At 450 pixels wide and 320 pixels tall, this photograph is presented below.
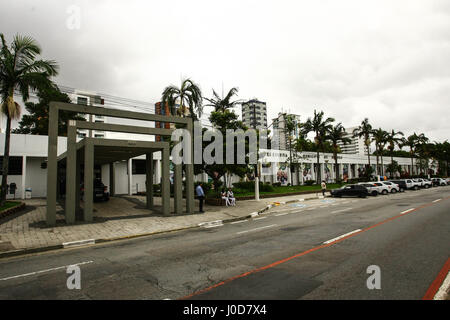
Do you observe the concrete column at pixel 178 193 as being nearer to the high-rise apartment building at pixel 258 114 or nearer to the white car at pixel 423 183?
the white car at pixel 423 183

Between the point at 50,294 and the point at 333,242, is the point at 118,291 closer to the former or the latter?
the point at 50,294

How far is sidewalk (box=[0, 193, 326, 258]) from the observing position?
919cm

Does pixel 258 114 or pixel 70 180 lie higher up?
pixel 258 114

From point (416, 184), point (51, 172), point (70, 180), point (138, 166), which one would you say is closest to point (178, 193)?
point (70, 180)

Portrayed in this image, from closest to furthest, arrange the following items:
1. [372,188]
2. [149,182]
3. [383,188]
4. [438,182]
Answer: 1. [149,182]
2. [372,188]
3. [383,188]
4. [438,182]

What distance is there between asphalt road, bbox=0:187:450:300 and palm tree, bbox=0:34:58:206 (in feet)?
38.5

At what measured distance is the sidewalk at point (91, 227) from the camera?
9188mm

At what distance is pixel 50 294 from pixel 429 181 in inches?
2061

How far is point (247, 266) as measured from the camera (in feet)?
19.3

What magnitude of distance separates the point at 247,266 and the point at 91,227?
8.96 meters

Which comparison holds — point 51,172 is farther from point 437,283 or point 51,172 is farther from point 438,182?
point 438,182

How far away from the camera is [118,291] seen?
474 cm

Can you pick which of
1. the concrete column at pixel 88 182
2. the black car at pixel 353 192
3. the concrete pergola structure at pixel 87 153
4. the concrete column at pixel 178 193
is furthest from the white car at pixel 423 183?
the concrete column at pixel 88 182

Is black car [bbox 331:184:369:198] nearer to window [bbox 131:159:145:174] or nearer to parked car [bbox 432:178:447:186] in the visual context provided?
window [bbox 131:159:145:174]
